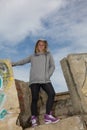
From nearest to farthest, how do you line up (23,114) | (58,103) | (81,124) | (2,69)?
(81,124)
(2,69)
(23,114)
(58,103)

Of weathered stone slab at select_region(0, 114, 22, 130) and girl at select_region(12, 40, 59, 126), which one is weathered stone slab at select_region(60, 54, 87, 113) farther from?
weathered stone slab at select_region(0, 114, 22, 130)

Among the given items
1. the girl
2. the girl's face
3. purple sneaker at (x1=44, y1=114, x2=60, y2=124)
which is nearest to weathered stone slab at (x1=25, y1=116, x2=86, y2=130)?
purple sneaker at (x1=44, y1=114, x2=60, y2=124)

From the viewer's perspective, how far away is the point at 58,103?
24.7ft

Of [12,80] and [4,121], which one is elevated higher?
[12,80]

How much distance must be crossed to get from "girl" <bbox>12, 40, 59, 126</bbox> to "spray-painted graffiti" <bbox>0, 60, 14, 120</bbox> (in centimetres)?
24

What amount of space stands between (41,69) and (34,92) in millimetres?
451

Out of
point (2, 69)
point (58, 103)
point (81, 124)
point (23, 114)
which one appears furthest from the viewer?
point (58, 103)

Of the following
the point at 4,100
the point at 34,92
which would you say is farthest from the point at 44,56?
the point at 4,100

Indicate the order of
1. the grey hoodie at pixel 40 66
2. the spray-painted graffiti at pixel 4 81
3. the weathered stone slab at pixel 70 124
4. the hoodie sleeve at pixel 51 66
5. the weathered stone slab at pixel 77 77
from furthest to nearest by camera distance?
the hoodie sleeve at pixel 51 66
the grey hoodie at pixel 40 66
the weathered stone slab at pixel 77 77
the spray-painted graffiti at pixel 4 81
the weathered stone slab at pixel 70 124

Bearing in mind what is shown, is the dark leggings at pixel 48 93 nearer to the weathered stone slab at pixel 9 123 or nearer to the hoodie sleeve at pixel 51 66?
the hoodie sleeve at pixel 51 66

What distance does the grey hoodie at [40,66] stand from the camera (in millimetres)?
6590

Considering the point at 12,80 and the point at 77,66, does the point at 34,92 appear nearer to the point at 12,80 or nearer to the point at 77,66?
the point at 12,80

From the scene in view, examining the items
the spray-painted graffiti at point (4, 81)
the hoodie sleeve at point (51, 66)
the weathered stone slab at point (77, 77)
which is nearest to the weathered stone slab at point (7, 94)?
the spray-painted graffiti at point (4, 81)

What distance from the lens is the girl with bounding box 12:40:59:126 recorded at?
21.5ft
